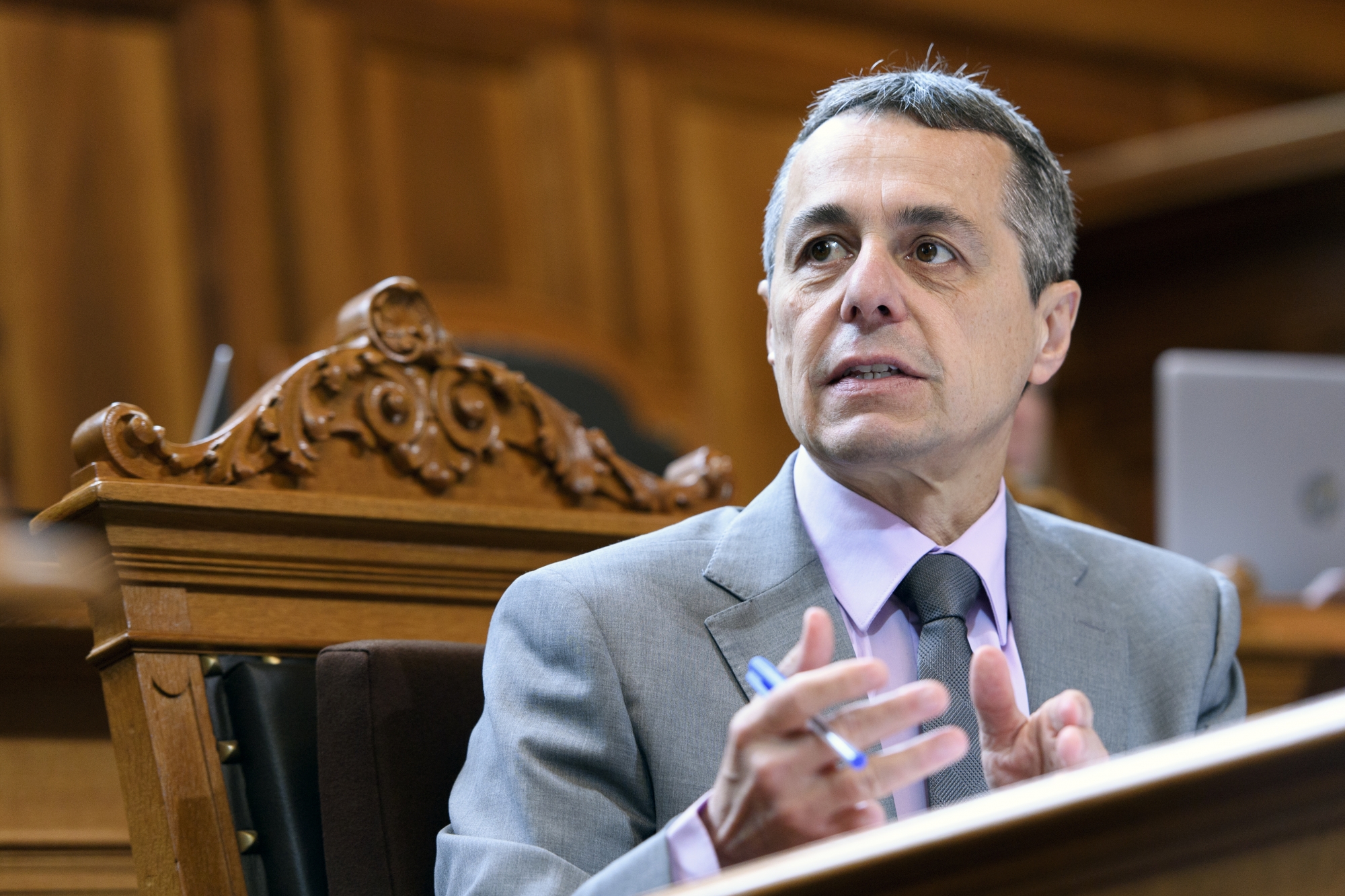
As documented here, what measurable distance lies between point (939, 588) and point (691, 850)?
0.46 meters

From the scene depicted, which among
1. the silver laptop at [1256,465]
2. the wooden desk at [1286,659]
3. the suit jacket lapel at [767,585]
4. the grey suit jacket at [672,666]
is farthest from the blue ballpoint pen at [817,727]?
the silver laptop at [1256,465]

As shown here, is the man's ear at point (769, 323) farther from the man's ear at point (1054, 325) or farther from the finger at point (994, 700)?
the finger at point (994, 700)

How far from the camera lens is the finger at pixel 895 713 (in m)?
0.97

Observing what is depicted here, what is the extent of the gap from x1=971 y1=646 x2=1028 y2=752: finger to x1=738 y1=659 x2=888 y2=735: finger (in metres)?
0.19

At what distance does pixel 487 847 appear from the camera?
1.19 m

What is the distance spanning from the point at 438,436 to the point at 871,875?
98cm

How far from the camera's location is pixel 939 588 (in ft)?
4.68

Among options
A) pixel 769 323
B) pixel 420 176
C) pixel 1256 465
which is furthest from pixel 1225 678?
pixel 420 176

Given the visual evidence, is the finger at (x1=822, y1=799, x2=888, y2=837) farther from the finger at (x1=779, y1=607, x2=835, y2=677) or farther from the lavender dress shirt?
the lavender dress shirt

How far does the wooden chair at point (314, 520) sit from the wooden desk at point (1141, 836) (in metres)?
0.80

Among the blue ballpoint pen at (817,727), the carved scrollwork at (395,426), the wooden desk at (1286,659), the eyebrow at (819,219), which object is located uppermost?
the eyebrow at (819,219)

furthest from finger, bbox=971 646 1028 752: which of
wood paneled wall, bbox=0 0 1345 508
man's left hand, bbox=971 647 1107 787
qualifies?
wood paneled wall, bbox=0 0 1345 508

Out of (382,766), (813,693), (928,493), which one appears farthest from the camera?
(928,493)

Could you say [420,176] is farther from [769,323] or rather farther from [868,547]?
[868,547]
